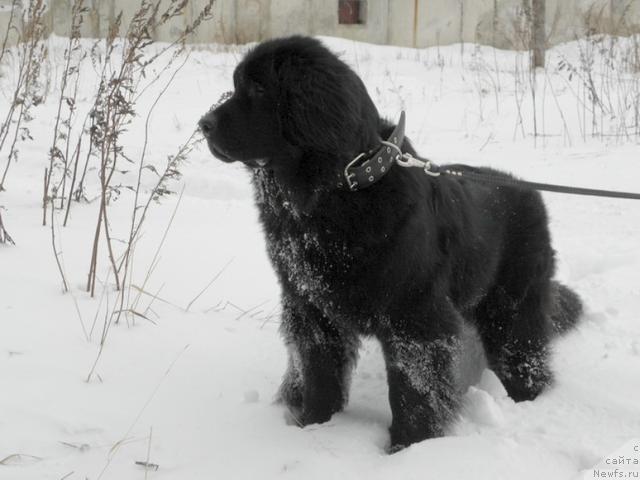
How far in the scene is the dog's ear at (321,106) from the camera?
2387mm

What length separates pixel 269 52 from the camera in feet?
8.23

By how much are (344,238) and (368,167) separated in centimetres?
26

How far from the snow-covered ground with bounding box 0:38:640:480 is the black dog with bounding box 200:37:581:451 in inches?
8.3

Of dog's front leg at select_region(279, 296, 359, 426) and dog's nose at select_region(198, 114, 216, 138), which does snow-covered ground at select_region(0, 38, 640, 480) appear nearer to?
dog's front leg at select_region(279, 296, 359, 426)

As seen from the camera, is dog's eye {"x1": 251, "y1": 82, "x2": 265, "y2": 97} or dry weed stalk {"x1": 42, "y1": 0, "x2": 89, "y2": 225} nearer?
dog's eye {"x1": 251, "y1": 82, "x2": 265, "y2": 97}

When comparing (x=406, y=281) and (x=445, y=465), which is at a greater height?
(x=406, y=281)

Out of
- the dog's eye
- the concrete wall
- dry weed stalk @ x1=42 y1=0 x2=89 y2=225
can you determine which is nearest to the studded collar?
the dog's eye

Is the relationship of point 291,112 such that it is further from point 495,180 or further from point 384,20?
point 384,20

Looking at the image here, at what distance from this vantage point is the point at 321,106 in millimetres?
Result: 2381

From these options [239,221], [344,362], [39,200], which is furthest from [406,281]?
[39,200]

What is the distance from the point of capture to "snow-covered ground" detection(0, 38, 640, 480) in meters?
2.43

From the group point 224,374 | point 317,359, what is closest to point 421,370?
point 317,359

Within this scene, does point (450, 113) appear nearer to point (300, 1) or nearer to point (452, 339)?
point (300, 1)

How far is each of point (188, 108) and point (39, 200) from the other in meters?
4.20
